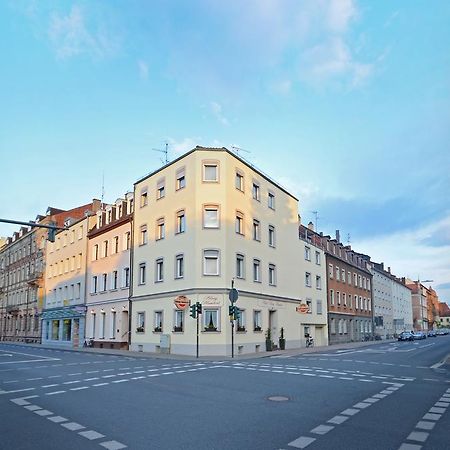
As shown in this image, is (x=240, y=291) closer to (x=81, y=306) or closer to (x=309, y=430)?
(x=81, y=306)

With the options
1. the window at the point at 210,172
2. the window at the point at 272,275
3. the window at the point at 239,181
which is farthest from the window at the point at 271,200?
the window at the point at 210,172

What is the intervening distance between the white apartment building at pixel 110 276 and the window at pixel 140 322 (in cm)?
195

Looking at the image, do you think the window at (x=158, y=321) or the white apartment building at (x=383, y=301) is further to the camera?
the white apartment building at (x=383, y=301)

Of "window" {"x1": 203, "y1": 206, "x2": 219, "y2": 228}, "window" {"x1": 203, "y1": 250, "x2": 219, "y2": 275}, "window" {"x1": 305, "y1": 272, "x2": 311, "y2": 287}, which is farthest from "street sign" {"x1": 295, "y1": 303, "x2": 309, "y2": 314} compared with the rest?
"window" {"x1": 203, "y1": 206, "x2": 219, "y2": 228}

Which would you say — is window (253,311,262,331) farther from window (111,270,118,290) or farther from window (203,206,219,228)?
window (111,270,118,290)

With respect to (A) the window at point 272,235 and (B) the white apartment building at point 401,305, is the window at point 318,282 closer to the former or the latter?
(A) the window at point 272,235

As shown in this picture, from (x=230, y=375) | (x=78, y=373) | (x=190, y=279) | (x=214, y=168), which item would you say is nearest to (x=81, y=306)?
(x=190, y=279)

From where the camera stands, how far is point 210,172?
3303 cm

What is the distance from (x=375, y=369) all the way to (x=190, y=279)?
1477 centimetres

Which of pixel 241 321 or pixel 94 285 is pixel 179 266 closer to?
pixel 241 321

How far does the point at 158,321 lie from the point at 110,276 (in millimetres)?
9443

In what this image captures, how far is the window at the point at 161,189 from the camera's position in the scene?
3619cm

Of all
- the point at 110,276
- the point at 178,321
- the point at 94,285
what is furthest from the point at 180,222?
the point at 94,285

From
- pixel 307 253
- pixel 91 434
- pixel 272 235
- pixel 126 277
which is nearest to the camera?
pixel 91 434
